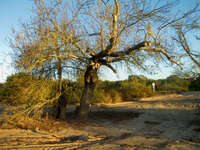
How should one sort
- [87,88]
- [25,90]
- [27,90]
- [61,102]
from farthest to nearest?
1. [61,102]
2. [87,88]
3. [27,90]
4. [25,90]

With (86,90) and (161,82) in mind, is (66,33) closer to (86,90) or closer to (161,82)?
(86,90)

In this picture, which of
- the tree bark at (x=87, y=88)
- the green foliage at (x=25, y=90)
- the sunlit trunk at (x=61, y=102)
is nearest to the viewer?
the green foliage at (x=25, y=90)

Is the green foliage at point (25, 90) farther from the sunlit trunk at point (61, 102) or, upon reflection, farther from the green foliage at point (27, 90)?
the sunlit trunk at point (61, 102)

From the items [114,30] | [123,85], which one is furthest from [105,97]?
[114,30]

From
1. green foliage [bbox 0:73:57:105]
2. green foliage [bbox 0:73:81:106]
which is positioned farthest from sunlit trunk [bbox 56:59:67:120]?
green foliage [bbox 0:73:57:105]

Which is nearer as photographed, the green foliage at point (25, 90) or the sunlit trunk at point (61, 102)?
the green foliage at point (25, 90)

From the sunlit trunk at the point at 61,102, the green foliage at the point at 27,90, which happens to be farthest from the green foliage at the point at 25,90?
the sunlit trunk at the point at 61,102

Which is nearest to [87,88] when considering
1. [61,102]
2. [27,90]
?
[61,102]

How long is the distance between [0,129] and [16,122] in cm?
84

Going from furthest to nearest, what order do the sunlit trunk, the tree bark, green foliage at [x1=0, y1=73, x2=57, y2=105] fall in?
the tree bark < the sunlit trunk < green foliage at [x1=0, y1=73, x2=57, y2=105]

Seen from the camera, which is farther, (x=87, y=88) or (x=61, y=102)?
(x=61, y=102)

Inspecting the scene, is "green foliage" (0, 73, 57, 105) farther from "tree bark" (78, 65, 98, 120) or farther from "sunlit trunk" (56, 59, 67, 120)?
"tree bark" (78, 65, 98, 120)

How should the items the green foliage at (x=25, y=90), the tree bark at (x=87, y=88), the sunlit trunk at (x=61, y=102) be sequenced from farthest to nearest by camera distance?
1. the tree bark at (x=87, y=88)
2. the sunlit trunk at (x=61, y=102)
3. the green foliage at (x=25, y=90)

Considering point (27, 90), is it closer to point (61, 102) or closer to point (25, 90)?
point (25, 90)
